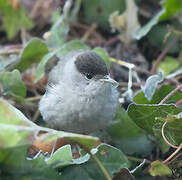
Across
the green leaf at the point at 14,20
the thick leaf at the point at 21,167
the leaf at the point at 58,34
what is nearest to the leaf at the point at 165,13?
the leaf at the point at 58,34

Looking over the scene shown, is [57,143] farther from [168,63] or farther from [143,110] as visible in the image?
[168,63]

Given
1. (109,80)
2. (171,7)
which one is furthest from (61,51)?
(171,7)

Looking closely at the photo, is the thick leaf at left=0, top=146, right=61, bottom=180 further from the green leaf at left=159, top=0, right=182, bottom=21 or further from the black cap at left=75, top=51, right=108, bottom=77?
the green leaf at left=159, top=0, right=182, bottom=21

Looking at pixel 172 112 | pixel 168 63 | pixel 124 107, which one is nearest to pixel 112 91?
pixel 124 107

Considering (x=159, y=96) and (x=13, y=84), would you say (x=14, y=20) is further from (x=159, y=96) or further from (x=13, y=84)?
(x=159, y=96)

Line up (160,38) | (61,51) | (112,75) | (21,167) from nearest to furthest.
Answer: (21,167)
(61,51)
(112,75)
(160,38)

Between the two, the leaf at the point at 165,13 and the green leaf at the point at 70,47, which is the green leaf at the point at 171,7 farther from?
the green leaf at the point at 70,47
